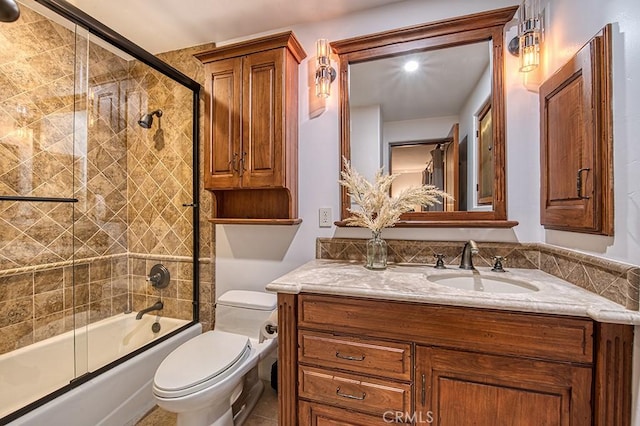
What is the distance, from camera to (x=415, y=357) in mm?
1052

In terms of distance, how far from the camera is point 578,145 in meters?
1.11

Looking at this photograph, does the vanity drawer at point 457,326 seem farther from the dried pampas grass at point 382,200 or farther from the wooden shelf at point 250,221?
the wooden shelf at point 250,221

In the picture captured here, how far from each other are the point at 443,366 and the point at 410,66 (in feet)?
4.92

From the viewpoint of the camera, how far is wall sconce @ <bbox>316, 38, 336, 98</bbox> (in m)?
1.65

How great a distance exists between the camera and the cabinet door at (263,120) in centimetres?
167

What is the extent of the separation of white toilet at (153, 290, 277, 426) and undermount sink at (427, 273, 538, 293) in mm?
960

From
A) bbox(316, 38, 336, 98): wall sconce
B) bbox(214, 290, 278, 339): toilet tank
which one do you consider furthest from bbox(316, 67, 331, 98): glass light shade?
bbox(214, 290, 278, 339): toilet tank

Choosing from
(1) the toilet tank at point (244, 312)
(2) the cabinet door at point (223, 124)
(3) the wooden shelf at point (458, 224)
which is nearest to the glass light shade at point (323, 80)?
(2) the cabinet door at point (223, 124)

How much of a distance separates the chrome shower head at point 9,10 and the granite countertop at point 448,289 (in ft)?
5.79

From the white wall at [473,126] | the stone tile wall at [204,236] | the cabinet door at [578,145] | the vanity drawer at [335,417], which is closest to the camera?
the cabinet door at [578,145]

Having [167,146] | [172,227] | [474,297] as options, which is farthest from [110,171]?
[474,297]

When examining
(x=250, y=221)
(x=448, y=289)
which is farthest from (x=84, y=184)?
(x=448, y=289)

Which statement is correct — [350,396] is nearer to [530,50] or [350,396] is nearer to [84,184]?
[530,50]

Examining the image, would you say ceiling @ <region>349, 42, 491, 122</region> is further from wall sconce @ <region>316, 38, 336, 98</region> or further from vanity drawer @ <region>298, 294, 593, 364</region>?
vanity drawer @ <region>298, 294, 593, 364</region>
